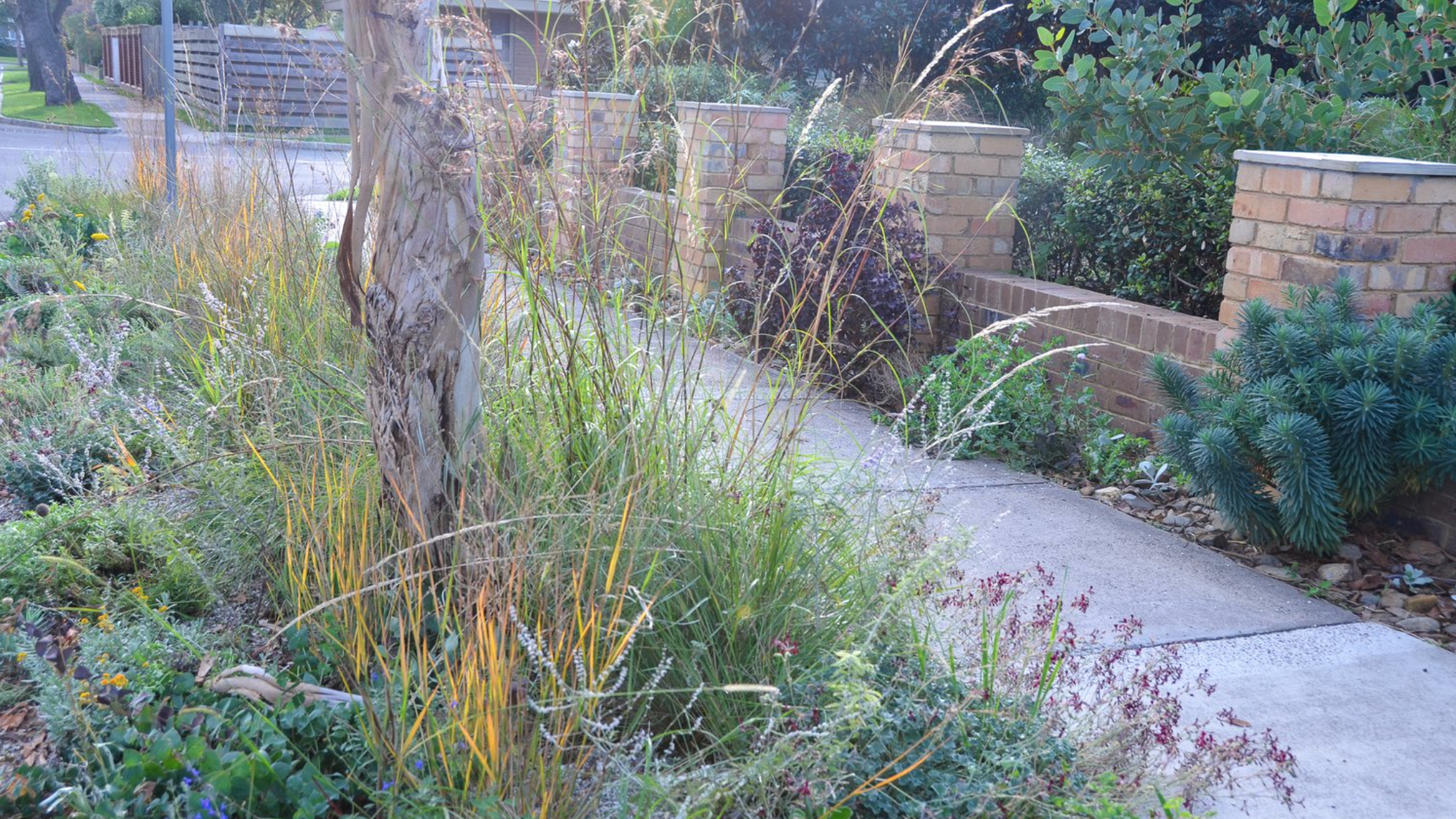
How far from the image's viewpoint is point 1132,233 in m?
7.09

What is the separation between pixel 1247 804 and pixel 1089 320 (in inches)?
138

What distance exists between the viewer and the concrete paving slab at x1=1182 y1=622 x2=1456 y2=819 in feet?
9.72

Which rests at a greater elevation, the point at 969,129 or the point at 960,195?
the point at 969,129

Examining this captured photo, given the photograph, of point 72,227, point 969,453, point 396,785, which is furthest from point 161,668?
point 72,227

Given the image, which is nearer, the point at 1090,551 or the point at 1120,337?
the point at 1090,551

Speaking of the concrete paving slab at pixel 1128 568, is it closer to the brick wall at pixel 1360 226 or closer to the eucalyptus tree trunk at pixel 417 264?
the brick wall at pixel 1360 226

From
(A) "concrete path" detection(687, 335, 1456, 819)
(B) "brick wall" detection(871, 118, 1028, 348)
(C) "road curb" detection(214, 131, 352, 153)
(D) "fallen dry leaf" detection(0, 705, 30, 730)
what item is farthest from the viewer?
(B) "brick wall" detection(871, 118, 1028, 348)

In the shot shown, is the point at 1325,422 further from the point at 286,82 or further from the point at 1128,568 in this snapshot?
the point at 286,82

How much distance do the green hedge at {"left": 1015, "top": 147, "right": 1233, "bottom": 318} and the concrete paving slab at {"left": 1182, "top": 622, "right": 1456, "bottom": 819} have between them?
287 centimetres

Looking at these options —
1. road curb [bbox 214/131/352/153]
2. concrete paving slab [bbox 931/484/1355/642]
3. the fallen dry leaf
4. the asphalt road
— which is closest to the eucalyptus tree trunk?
the fallen dry leaf

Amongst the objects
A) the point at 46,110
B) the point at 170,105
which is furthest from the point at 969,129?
the point at 46,110

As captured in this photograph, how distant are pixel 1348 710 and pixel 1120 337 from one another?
2691 millimetres

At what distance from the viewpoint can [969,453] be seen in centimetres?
586

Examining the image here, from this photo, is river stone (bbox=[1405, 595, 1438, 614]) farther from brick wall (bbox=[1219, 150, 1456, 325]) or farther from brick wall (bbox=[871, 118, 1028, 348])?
brick wall (bbox=[871, 118, 1028, 348])
